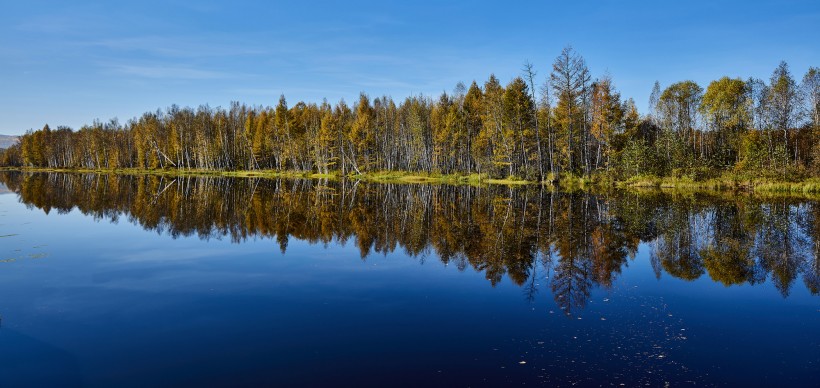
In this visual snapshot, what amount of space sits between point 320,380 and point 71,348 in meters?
4.19

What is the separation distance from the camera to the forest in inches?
1967

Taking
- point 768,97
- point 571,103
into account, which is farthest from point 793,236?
point 768,97

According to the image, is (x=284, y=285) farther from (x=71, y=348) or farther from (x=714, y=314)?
(x=714, y=314)

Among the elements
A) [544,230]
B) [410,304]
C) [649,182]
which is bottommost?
[410,304]

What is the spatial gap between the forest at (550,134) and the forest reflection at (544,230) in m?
16.9

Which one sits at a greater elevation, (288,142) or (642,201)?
(288,142)

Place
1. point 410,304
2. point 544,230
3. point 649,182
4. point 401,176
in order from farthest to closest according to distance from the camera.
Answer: point 401,176 < point 649,182 < point 544,230 < point 410,304

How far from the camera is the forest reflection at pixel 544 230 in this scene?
43.9 ft

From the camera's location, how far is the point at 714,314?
9.69 metres

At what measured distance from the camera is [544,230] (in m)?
20.3

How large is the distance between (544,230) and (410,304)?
11.5m

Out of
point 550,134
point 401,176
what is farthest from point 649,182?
point 401,176

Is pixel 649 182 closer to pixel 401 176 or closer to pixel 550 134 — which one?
pixel 550 134

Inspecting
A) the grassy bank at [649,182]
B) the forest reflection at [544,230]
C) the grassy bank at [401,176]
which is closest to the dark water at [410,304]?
the forest reflection at [544,230]
